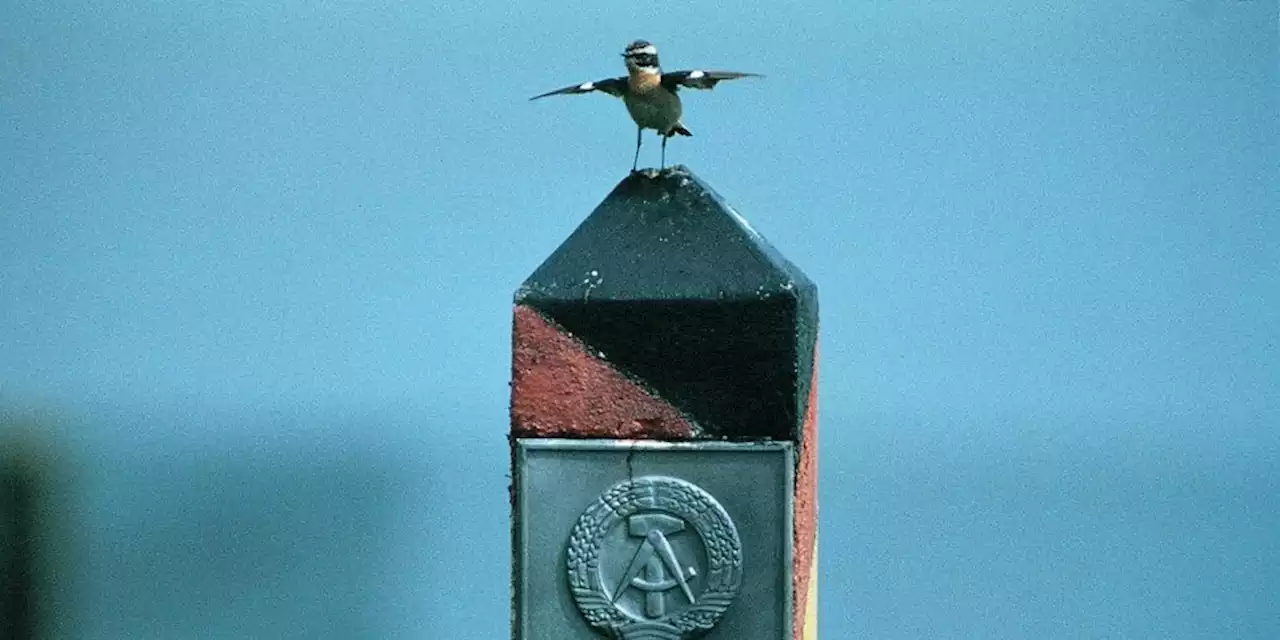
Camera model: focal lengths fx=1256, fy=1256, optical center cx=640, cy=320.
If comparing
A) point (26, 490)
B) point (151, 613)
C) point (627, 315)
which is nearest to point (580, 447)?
point (627, 315)

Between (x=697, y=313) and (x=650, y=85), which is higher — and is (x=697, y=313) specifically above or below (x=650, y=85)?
below

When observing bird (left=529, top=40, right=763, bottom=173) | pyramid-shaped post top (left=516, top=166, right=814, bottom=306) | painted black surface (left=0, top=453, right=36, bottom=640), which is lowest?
painted black surface (left=0, top=453, right=36, bottom=640)

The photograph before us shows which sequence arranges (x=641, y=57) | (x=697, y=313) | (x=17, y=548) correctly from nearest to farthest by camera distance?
(x=697, y=313) < (x=641, y=57) < (x=17, y=548)

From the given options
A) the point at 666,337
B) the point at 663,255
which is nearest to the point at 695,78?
the point at 663,255

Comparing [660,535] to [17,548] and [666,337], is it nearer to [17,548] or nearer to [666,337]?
[666,337]

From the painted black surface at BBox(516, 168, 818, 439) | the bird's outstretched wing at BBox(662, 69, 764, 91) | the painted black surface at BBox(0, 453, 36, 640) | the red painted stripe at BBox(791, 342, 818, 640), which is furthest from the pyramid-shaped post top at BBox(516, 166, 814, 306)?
the painted black surface at BBox(0, 453, 36, 640)

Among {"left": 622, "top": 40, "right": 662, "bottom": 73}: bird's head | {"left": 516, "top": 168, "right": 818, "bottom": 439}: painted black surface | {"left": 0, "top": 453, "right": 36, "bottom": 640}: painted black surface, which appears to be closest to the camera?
{"left": 516, "top": 168, "right": 818, "bottom": 439}: painted black surface

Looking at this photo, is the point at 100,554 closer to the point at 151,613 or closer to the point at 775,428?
the point at 151,613

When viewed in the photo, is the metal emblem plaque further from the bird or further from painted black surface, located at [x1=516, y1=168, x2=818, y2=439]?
the bird
